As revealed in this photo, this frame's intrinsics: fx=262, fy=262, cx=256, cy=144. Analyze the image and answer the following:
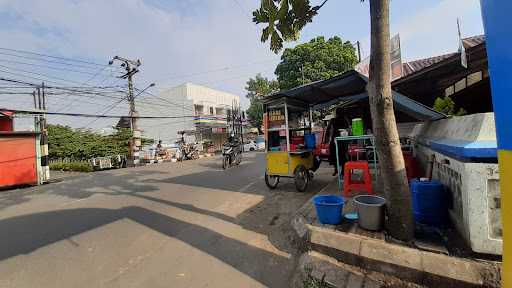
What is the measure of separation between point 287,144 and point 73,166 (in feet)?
59.6

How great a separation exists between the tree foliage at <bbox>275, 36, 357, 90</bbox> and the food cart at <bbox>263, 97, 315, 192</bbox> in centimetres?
1504

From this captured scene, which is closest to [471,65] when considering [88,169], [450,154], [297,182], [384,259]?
[450,154]

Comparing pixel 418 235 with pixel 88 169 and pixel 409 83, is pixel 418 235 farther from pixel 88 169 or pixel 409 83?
pixel 88 169

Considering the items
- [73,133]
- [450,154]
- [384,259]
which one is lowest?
[384,259]

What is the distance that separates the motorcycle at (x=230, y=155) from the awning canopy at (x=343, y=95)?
20.5ft

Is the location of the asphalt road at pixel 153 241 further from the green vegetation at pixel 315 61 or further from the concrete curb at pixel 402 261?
the green vegetation at pixel 315 61

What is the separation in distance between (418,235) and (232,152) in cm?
1134

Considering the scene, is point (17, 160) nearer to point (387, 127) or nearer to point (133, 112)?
point (133, 112)

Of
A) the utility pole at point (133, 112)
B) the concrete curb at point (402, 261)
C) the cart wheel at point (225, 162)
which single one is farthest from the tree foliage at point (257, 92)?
the concrete curb at point (402, 261)

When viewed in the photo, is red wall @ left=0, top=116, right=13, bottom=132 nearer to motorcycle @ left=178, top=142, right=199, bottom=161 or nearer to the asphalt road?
the asphalt road

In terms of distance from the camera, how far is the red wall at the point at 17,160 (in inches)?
440

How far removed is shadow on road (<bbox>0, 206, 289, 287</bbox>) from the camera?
3.28 m

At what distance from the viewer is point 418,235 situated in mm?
2932

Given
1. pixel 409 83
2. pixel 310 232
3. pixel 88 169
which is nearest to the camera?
pixel 310 232
